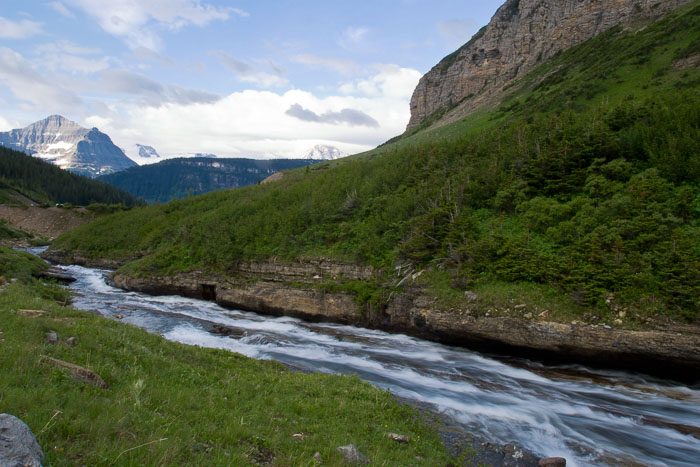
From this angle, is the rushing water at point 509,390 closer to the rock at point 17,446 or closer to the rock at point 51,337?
the rock at point 51,337

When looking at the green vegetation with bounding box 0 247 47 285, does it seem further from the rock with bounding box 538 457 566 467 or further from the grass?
the rock with bounding box 538 457 566 467

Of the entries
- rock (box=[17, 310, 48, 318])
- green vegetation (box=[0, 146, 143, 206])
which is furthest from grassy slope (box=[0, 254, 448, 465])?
green vegetation (box=[0, 146, 143, 206])

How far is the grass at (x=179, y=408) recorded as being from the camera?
441 cm

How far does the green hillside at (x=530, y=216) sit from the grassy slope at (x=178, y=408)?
10791 millimetres

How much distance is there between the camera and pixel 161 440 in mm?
4523

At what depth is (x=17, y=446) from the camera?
319 cm

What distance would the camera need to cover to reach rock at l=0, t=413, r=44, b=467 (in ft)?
9.95

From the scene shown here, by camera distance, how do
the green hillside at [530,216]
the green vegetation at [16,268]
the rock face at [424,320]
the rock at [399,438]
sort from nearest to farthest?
the rock at [399,438] < the rock face at [424,320] < the green hillside at [530,216] < the green vegetation at [16,268]

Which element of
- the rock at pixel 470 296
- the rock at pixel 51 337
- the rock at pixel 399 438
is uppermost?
the rock at pixel 470 296

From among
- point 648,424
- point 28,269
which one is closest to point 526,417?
point 648,424

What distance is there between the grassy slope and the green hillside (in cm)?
1079

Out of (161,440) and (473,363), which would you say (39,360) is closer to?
(161,440)

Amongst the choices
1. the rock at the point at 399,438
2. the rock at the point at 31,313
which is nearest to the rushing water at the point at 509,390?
the rock at the point at 399,438

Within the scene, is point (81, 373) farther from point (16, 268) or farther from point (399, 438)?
point (16, 268)
